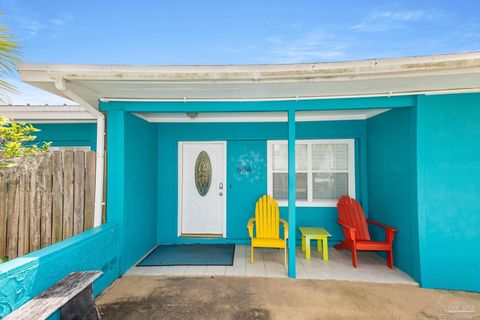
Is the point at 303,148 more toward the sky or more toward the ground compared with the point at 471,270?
more toward the sky

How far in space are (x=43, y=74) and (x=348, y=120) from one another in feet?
15.5

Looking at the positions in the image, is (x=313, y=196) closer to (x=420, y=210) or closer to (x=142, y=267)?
(x=420, y=210)

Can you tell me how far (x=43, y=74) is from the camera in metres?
2.44

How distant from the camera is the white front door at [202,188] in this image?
182 inches

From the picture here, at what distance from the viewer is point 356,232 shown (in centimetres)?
367

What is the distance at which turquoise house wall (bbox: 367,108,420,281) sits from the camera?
303 centimetres

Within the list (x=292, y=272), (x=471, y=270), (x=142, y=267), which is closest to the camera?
(x=471, y=270)

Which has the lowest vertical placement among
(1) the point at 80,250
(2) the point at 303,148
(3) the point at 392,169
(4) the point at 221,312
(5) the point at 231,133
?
(4) the point at 221,312

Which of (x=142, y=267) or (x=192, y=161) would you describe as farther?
(x=192, y=161)

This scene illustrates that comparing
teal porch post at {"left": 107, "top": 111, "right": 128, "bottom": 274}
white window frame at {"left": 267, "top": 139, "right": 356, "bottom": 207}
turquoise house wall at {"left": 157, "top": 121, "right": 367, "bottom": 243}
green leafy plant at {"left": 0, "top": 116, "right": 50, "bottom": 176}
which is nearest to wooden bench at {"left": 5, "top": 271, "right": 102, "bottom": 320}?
teal porch post at {"left": 107, "top": 111, "right": 128, "bottom": 274}

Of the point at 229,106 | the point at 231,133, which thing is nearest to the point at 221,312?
the point at 229,106

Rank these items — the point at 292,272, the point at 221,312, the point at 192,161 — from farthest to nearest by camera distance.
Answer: the point at 192,161, the point at 292,272, the point at 221,312

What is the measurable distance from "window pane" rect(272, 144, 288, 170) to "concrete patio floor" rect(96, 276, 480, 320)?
2.17 metres

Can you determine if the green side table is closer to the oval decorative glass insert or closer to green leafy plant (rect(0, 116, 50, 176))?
the oval decorative glass insert
